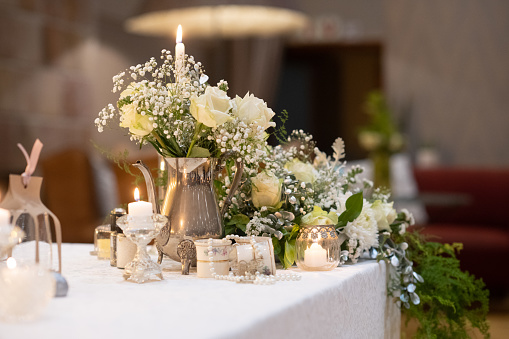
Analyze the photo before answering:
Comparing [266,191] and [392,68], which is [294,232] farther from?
[392,68]

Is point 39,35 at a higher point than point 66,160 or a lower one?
higher

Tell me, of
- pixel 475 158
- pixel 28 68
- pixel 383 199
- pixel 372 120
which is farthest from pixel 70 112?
pixel 475 158

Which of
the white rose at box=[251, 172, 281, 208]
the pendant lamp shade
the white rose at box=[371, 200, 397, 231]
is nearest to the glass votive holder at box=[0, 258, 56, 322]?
the white rose at box=[251, 172, 281, 208]

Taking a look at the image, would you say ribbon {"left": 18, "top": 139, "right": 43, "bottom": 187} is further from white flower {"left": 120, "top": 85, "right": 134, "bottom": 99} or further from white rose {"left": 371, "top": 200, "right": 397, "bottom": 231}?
white rose {"left": 371, "top": 200, "right": 397, "bottom": 231}

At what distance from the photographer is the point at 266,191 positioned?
1.46 metres

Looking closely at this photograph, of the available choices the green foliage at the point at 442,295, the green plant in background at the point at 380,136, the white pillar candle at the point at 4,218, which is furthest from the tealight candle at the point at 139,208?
the green plant in background at the point at 380,136

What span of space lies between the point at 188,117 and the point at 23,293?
0.60m

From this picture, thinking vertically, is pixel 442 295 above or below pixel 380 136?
below

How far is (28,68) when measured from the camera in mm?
3979

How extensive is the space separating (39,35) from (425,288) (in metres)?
3.12

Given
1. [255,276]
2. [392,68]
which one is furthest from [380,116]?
[255,276]

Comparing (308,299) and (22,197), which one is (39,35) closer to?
(22,197)

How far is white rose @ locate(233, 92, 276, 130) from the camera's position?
136 centimetres

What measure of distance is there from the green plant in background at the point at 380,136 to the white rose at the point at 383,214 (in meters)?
4.84
